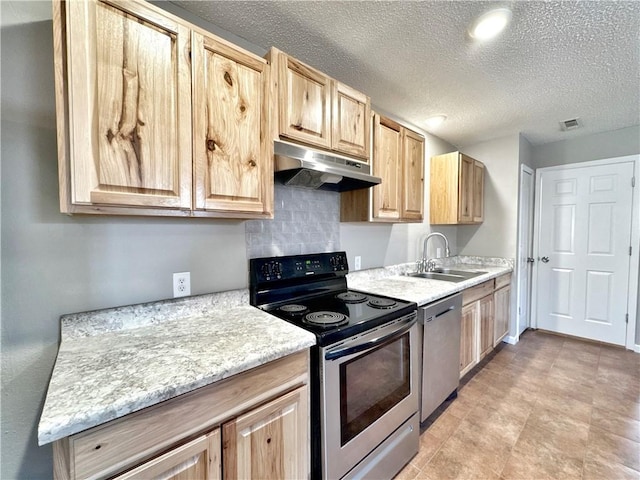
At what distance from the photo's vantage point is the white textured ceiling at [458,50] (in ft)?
4.51

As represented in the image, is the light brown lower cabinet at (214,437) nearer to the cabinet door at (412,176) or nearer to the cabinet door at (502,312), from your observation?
the cabinet door at (412,176)

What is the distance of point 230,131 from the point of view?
119 cm

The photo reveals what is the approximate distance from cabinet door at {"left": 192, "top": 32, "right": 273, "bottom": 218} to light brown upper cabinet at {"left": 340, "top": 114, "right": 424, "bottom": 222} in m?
0.87

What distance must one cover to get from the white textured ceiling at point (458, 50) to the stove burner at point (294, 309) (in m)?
1.54

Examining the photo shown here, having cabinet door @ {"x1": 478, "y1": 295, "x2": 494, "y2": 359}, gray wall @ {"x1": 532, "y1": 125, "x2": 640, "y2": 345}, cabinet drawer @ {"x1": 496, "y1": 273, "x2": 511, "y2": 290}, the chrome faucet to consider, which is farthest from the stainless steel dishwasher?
gray wall @ {"x1": 532, "y1": 125, "x2": 640, "y2": 345}

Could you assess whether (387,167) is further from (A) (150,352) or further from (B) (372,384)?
(A) (150,352)

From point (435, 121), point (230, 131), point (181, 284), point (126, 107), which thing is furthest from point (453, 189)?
point (126, 107)

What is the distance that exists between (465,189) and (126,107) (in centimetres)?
307

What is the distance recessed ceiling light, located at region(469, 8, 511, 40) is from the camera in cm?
138

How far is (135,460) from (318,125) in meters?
1.56

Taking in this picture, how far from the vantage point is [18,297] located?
102cm

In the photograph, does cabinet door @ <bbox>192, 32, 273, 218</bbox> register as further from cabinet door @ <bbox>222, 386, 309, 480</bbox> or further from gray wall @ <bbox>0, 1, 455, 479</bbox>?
cabinet door @ <bbox>222, 386, 309, 480</bbox>

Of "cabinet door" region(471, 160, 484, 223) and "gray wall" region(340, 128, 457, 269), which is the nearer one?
"gray wall" region(340, 128, 457, 269)

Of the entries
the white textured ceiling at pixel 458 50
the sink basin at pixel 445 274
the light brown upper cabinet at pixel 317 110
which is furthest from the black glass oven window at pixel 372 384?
the white textured ceiling at pixel 458 50
